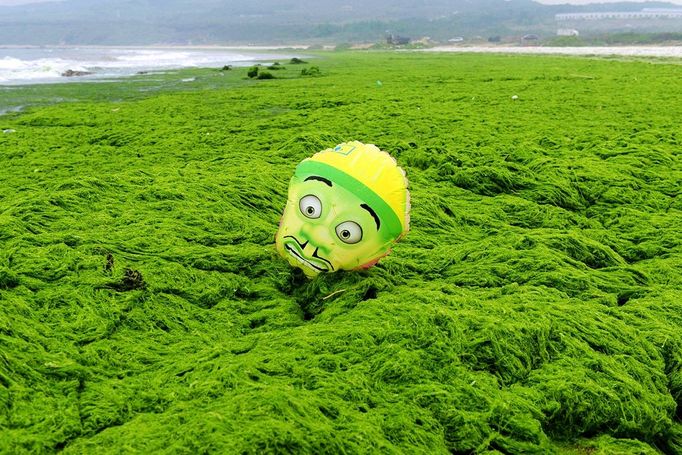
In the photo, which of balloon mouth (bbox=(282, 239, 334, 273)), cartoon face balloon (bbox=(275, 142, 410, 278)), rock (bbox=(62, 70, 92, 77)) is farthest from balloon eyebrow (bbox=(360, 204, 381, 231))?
rock (bbox=(62, 70, 92, 77))

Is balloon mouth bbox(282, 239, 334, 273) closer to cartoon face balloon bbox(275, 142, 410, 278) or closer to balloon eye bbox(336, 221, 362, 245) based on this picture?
cartoon face balloon bbox(275, 142, 410, 278)

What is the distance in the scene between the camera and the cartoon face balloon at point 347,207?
2.77 metres

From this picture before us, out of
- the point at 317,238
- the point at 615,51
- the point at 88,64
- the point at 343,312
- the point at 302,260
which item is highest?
the point at 615,51

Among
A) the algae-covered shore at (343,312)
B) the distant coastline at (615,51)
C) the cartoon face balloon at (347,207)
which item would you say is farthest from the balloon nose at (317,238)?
the distant coastline at (615,51)

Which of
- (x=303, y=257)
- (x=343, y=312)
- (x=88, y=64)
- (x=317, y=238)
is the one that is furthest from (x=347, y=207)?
(x=88, y=64)

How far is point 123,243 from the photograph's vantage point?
333cm

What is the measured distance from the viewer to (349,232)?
9.21 ft

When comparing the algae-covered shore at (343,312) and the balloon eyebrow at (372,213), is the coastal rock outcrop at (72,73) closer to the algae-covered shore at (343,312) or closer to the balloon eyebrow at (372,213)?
the algae-covered shore at (343,312)

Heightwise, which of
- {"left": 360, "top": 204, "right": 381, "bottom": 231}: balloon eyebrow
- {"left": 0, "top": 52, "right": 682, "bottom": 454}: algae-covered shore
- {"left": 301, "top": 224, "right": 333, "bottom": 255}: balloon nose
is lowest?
{"left": 0, "top": 52, "right": 682, "bottom": 454}: algae-covered shore

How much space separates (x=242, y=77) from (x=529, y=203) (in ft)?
43.0

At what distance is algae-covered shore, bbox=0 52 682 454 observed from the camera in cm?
193

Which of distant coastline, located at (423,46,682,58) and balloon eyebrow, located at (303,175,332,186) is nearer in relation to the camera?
balloon eyebrow, located at (303,175,332,186)

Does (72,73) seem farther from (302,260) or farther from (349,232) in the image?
(349,232)

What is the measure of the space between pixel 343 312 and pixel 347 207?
54cm
